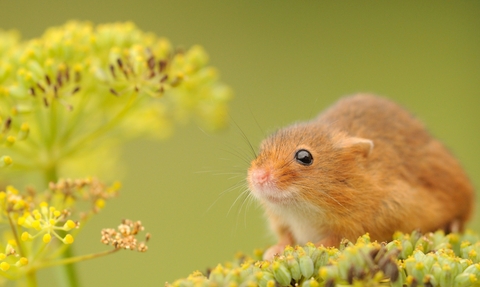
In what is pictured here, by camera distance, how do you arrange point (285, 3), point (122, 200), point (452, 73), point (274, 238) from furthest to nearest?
point (285, 3) → point (452, 73) → point (122, 200) → point (274, 238)

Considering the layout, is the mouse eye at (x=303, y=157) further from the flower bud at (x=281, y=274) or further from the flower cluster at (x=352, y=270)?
the flower bud at (x=281, y=274)

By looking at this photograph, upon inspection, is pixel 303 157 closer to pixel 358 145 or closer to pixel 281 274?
pixel 358 145

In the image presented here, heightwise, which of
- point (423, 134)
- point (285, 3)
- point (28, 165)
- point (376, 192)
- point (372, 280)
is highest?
point (285, 3)

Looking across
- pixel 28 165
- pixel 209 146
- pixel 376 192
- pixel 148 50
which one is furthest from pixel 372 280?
pixel 209 146

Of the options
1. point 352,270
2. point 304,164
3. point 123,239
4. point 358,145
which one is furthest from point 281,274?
point 358,145

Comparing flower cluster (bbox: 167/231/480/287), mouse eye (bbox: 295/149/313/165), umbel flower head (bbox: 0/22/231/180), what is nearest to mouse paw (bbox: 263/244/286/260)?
mouse eye (bbox: 295/149/313/165)

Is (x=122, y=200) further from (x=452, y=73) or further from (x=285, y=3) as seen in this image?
(x=452, y=73)

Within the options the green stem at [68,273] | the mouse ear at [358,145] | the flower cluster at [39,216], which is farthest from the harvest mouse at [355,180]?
the green stem at [68,273]
